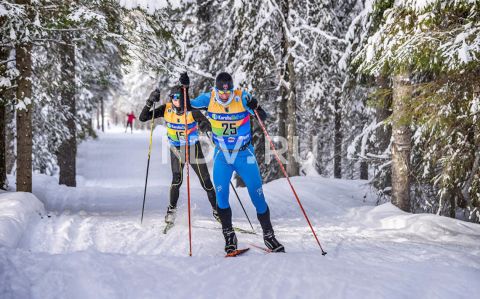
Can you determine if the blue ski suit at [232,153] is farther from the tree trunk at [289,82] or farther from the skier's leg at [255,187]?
the tree trunk at [289,82]

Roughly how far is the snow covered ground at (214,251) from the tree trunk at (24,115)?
0.56 metres

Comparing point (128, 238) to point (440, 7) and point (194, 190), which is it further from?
point (440, 7)

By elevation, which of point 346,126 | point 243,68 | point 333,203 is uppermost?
point 243,68

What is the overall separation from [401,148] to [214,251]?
4.61 meters

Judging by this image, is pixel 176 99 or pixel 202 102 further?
pixel 176 99

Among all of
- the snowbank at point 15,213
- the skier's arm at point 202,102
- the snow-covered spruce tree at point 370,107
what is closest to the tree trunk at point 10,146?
the snowbank at point 15,213

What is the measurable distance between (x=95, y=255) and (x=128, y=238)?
1935 mm

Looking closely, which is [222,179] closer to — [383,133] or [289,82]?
[383,133]

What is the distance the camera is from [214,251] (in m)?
5.60

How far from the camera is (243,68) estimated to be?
12.7 meters

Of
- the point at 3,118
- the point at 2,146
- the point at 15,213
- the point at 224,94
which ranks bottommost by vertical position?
the point at 15,213

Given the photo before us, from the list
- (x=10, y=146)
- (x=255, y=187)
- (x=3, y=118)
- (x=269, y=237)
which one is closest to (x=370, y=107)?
(x=255, y=187)

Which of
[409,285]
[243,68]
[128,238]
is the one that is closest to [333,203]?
[243,68]

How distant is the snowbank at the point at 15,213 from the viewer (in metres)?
5.32
